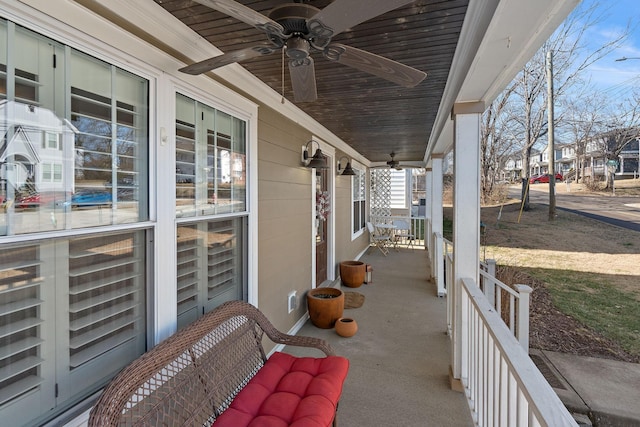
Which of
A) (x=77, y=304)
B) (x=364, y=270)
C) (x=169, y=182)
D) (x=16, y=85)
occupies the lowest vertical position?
(x=364, y=270)

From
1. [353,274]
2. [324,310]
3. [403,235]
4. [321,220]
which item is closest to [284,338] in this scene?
[324,310]

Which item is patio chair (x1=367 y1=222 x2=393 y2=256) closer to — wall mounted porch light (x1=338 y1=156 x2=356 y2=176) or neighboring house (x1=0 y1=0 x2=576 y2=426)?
wall mounted porch light (x1=338 y1=156 x2=356 y2=176)

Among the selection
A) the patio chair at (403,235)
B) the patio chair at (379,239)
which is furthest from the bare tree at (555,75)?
the patio chair at (379,239)

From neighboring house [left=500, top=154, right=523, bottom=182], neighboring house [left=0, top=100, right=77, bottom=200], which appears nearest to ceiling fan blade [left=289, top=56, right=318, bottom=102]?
neighboring house [left=0, top=100, right=77, bottom=200]

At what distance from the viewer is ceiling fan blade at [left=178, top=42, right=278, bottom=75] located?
130cm

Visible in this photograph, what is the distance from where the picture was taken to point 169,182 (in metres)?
1.74

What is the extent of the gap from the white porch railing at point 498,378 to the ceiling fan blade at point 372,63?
1.28m

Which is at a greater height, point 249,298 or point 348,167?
point 348,167

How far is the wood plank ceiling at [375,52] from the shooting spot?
5.15 feet

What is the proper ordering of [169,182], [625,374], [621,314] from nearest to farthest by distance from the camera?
[169,182]
[625,374]
[621,314]

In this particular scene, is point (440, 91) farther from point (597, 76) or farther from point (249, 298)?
point (597, 76)

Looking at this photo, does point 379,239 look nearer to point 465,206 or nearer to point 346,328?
point 346,328

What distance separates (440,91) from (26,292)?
295 cm

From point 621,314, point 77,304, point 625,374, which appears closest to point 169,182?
point 77,304
